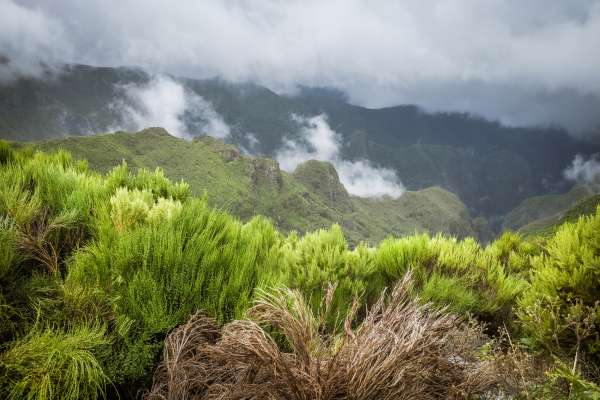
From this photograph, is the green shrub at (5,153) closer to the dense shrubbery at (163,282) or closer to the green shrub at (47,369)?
the dense shrubbery at (163,282)

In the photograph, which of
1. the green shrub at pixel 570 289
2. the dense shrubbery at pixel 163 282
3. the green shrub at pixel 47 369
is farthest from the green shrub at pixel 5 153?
the green shrub at pixel 570 289

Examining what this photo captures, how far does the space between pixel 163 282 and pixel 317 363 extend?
1.49 metres

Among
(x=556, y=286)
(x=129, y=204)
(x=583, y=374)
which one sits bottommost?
(x=583, y=374)

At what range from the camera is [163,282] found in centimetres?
310

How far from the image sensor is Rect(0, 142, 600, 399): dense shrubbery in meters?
2.41

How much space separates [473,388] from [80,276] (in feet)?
10.2

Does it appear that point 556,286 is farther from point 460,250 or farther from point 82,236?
point 82,236

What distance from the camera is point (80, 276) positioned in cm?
307

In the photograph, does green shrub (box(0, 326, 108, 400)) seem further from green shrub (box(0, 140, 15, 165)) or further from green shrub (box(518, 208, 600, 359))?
green shrub (box(0, 140, 15, 165))

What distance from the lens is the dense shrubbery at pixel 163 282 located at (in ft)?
7.89

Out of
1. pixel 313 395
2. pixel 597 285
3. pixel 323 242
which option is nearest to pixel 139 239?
pixel 313 395

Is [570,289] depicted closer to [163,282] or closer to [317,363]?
[317,363]

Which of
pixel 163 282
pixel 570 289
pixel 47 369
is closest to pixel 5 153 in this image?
pixel 163 282

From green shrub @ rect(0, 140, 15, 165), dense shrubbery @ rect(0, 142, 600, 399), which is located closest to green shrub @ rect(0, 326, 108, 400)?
dense shrubbery @ rect(0, 142, 600, 399)
